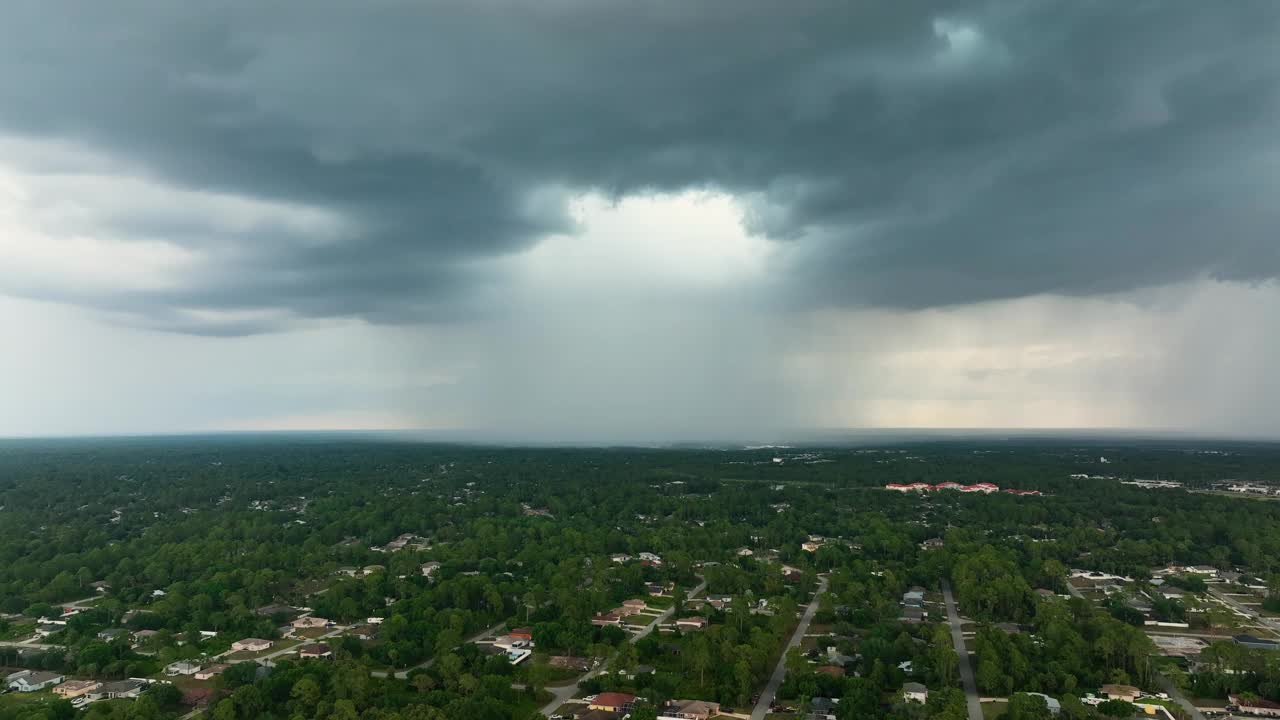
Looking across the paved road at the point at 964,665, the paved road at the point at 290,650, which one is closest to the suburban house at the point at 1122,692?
the paved road at the point at 964,665

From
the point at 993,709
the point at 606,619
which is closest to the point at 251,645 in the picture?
the point at 606,619

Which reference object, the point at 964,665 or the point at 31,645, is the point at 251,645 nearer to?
the point at 31,645

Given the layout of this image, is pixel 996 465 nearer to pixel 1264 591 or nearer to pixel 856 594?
pixel 1264 591

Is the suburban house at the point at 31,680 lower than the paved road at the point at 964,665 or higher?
lower

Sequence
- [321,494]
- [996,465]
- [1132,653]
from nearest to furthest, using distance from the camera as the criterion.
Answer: [1132,653]
[321,494]
[996,465]

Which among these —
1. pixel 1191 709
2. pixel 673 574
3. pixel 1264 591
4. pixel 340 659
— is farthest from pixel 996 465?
pixel 340 659

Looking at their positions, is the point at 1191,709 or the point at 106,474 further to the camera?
the point at 106,474

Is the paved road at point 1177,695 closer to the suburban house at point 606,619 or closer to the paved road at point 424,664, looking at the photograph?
the suburban house at point 606,619

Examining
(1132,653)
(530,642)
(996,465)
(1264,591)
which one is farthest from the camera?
(996,465)
